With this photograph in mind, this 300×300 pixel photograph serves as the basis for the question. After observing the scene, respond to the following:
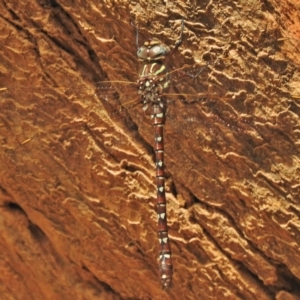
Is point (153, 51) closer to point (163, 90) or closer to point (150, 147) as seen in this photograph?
point (163, 90)

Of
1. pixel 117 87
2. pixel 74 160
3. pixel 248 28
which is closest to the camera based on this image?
pixel 248 28

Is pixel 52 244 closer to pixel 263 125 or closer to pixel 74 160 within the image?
pixel 74 160

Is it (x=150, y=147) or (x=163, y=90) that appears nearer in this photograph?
(x=163, y=90)

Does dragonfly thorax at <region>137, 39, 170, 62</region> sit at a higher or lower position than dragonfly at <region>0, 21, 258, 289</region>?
higher

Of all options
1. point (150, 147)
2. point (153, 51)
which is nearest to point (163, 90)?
point (153, 51)

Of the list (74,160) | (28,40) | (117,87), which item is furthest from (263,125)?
(28,40)

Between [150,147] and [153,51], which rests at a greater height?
[153,51]

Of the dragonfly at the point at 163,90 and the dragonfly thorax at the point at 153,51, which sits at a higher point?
the dragonfly thorax at the point at 153,51

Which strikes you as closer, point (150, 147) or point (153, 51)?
point (153, 51)
